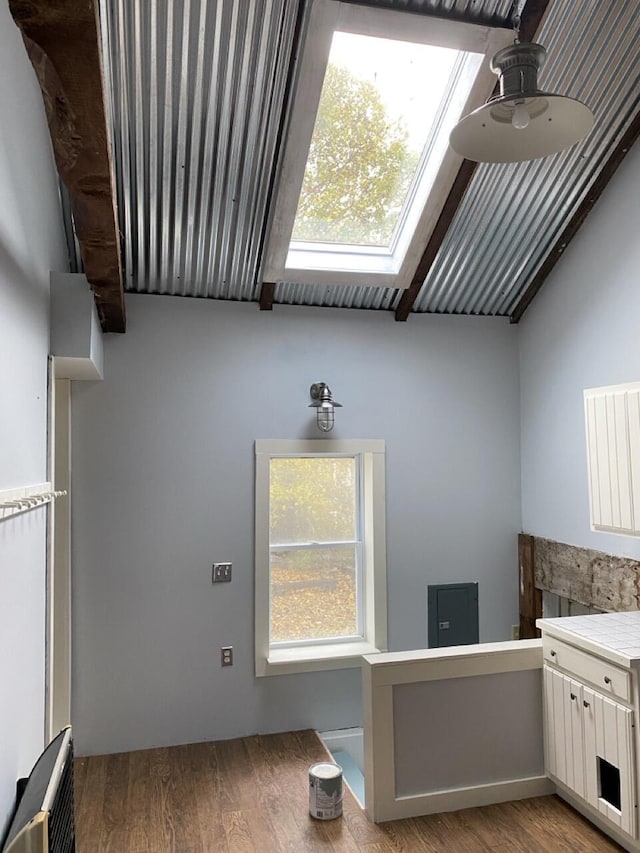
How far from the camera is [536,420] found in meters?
4.36

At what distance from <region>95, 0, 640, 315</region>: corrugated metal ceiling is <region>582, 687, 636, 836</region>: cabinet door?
8.42ft

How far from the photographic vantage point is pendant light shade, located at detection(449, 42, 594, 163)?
1.87 m

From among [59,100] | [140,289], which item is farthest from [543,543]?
[59,100]

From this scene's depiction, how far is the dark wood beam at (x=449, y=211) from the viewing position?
2732mm

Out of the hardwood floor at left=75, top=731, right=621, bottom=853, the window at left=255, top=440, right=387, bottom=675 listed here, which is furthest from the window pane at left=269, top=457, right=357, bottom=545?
the hardwood floor at left=75, top=731, right=621, bottom=853

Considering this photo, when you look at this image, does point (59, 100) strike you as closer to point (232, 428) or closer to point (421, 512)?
point (232, 428)

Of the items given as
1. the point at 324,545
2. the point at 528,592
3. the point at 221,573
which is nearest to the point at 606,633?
the point at 528,592

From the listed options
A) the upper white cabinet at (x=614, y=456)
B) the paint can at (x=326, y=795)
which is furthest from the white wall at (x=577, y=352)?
the paint can at (x=326, y=795)

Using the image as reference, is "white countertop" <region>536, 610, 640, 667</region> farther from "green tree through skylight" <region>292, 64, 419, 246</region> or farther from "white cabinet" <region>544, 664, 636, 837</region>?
"green tree through skylight" <region>292, 64, 419, 246</region>

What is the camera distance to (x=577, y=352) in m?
3.90

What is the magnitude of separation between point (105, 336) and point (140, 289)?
357 millimetres

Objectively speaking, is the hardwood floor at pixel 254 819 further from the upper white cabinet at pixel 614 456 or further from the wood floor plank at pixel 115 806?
the upper white cabinet at pixel 614 456

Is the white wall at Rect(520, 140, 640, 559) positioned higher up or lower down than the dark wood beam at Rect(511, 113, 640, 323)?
lower down

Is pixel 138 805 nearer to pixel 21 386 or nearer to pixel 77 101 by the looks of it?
pixel 21 386
